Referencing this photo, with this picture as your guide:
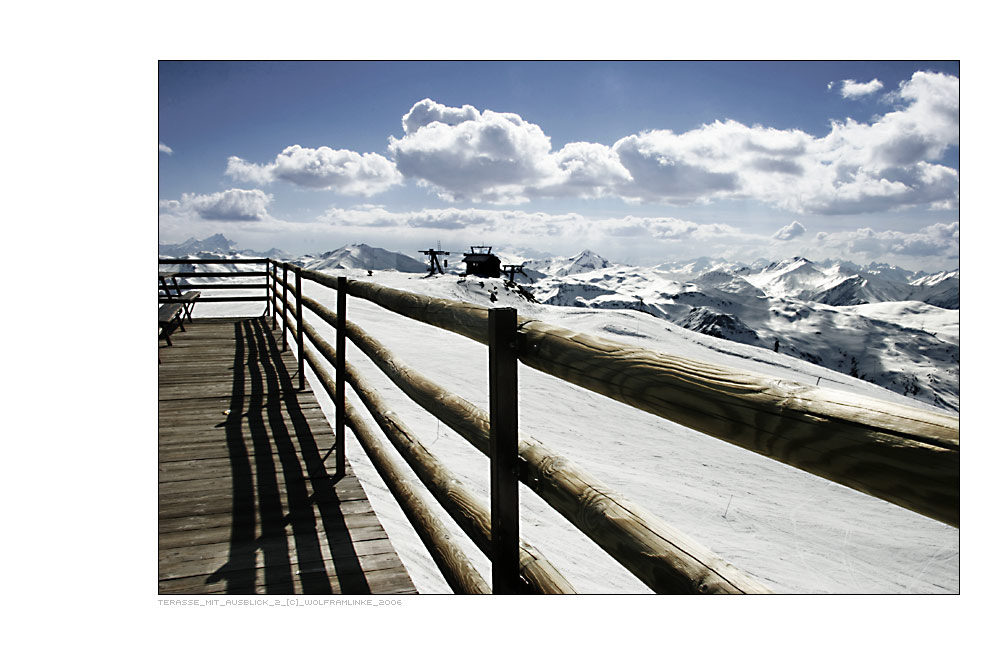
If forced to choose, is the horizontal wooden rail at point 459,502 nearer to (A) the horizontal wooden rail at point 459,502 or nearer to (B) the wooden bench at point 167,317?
(A) the horizontal wooden rail at point 459,502

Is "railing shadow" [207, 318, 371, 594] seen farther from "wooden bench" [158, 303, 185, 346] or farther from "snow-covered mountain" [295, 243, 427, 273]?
"snow-covered mountain" [295, 243, 427, 273]

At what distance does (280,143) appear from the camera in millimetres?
7668

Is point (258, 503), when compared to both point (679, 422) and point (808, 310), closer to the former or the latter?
point (679, 422)

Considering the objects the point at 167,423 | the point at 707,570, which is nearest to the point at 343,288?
the point at 167,423

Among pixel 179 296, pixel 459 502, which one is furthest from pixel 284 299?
pixel 459 502

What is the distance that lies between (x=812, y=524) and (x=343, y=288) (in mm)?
5105

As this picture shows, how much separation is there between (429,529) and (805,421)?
165 cm

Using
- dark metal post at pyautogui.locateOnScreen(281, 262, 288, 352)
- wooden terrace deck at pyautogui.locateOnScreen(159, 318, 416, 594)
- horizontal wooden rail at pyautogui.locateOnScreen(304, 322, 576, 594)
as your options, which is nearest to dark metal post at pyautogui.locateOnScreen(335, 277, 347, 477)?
wooden terrace deck at pyautogui.locateOnScreen(159, 318, 416, 594)

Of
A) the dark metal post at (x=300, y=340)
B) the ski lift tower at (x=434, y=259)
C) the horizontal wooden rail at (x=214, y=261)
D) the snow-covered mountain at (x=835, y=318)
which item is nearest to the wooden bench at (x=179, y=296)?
the horizontal wooden rail at (x=214, y=261)

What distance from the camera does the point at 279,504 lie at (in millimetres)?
2984

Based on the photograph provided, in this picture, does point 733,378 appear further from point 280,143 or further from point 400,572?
→ point 280,143

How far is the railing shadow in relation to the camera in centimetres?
234

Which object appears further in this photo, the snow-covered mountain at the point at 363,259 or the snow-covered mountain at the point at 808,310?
the snow-covered mountain at the point at 363,259

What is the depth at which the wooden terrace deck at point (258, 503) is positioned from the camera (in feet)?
7.66
